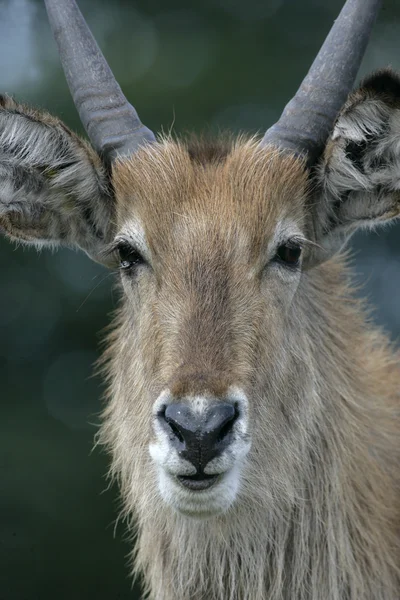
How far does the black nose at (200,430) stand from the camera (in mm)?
4789

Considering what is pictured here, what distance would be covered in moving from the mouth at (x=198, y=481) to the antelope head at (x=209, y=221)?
1 cm

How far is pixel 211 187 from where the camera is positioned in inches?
233

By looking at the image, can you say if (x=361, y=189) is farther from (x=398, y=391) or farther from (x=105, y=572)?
(x=105, y=572)

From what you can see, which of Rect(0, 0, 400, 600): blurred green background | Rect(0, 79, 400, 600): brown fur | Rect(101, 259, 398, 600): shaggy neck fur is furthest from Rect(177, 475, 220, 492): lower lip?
Rect(0, 0, 400, 600): blurred green background

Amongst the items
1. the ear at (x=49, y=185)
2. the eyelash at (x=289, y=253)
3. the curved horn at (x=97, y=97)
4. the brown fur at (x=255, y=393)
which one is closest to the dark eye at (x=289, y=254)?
the eyelash at (x=289, y=253)

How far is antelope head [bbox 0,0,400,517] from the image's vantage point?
211 inches

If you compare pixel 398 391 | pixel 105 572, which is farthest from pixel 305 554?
pixel 105 572

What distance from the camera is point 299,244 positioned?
5.90 m

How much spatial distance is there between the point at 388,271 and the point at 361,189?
999cm

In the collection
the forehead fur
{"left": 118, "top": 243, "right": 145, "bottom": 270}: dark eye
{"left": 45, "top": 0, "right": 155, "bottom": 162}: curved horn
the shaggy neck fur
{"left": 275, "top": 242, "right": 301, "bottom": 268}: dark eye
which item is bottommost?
the shaggy neck fur

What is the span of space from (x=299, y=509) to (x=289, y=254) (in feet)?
4.79

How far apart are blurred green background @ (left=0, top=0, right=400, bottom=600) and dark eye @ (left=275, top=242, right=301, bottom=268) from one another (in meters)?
7.47

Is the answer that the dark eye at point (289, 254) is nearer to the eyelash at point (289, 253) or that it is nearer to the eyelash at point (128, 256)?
the eyelash at point (289, 253)

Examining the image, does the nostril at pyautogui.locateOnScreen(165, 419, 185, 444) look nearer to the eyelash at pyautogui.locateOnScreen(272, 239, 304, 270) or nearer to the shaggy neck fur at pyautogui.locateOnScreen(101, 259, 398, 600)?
the shaggy neck fur at pyautogui.locateOnScreen(101, 259, 398, 600)
